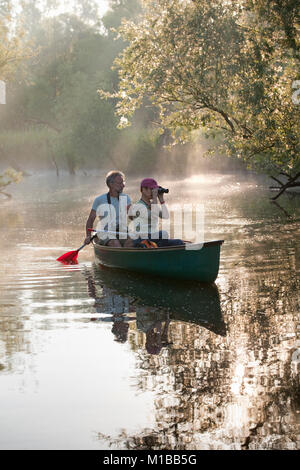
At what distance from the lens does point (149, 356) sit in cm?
617

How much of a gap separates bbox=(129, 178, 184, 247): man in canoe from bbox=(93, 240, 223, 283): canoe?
0.91 ft

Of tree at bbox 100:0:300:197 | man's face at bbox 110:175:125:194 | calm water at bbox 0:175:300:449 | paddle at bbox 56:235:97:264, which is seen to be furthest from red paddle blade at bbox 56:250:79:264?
tree at bbox 100:0:300:197

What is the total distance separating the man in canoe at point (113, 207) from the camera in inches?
416

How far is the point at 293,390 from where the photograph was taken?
5.09m

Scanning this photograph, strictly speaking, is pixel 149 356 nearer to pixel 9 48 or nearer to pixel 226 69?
pixel 226 69

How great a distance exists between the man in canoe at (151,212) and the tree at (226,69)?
695 centimetres

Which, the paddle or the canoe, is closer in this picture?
the canoe

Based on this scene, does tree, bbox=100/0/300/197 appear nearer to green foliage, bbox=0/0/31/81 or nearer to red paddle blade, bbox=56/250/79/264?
red paddle blade, bbox=56/250/79/264

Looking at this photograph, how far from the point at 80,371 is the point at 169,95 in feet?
50.6

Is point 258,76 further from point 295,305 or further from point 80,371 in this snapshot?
point 80,371

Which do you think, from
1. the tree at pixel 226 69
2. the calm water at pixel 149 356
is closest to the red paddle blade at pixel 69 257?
the calm water at pixel 149 356

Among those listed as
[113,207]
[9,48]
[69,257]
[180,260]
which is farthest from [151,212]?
[9,48]

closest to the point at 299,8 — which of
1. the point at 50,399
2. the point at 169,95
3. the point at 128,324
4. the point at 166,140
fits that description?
the point at 169,95

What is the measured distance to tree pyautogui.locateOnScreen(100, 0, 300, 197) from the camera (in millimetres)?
16406
